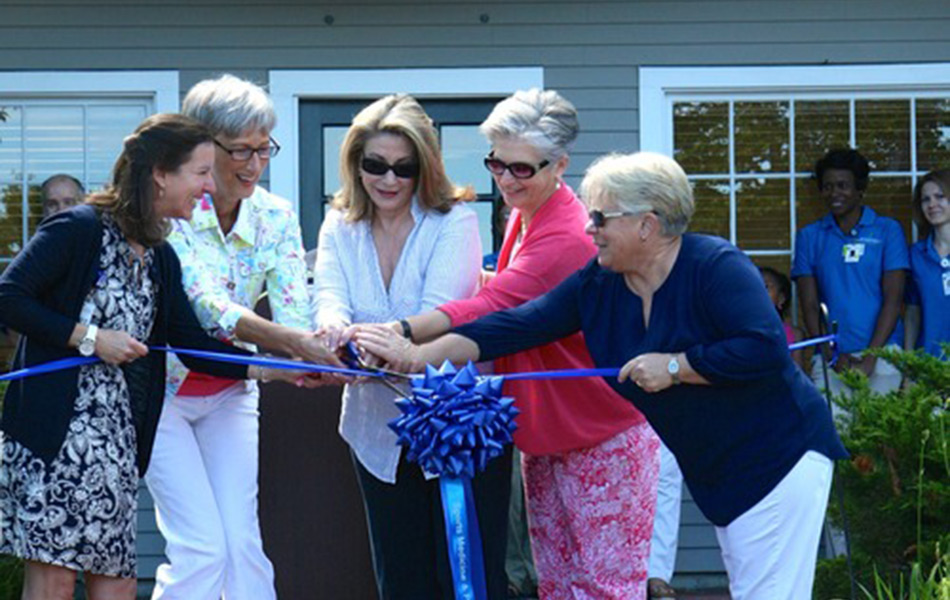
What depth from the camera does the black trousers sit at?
4.86 m

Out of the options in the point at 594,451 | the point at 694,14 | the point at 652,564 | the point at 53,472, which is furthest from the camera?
the point at 694,14

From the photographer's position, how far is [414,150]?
16.3ft

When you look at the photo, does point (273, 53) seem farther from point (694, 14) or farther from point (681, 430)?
point (681, 430)

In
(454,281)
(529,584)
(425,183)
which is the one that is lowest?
(529,584)

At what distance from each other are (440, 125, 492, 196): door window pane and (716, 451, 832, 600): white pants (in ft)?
13.6

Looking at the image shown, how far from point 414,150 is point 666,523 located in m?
3.41

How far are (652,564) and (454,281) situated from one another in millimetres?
3231

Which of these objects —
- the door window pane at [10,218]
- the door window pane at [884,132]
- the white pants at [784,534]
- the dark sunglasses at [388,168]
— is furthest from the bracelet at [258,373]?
the door window pane at [884,132]

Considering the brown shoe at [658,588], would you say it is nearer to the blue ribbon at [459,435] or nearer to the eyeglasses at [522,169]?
the blue ribbon at [459,435]

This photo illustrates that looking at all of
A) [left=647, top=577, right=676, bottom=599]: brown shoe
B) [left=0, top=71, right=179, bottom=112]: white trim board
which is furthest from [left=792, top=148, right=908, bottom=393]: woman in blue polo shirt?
[left=0, top=71, right=179, bottom=112]: white trim board

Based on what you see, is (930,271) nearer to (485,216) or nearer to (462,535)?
(485,216)

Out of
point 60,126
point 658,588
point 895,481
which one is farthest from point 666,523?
point 60,126

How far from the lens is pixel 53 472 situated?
14.4ft

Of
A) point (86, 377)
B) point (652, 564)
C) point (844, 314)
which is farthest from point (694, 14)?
point (86, 377)
